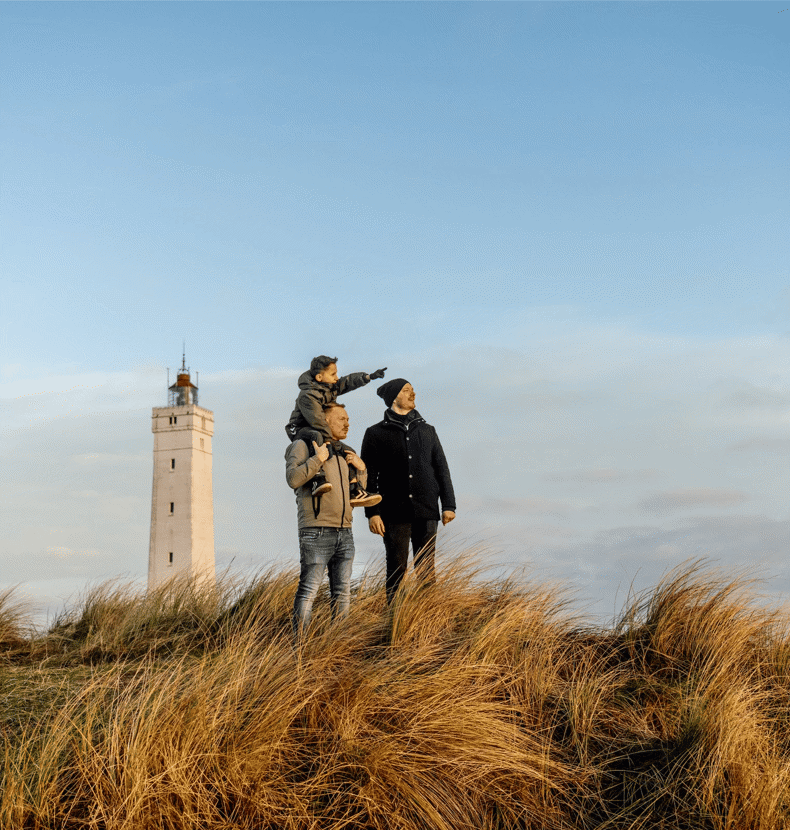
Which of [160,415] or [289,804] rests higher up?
[160,415]

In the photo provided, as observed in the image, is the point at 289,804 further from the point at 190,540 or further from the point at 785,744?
the point at 190,540

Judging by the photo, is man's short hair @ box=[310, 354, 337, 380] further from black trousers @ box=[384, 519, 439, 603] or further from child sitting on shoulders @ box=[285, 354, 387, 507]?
black trousers @ box=[384, 519, 439, 603]

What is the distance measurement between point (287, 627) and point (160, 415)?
34238 mm

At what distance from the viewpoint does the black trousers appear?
22.7 ft

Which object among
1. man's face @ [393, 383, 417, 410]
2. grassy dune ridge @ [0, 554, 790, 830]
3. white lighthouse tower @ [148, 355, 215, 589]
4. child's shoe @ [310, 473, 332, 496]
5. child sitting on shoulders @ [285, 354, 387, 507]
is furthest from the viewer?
white lighthouse tower @ [148, 355, 215, 589]

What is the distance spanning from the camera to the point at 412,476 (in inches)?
272

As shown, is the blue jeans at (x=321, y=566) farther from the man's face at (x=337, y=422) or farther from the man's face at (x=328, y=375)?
the man's face at (x=328, y=375)

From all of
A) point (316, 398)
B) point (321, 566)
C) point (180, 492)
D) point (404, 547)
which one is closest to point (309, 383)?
point (316, 398)

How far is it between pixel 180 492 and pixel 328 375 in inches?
1276

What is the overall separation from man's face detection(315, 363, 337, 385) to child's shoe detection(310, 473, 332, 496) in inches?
30.4

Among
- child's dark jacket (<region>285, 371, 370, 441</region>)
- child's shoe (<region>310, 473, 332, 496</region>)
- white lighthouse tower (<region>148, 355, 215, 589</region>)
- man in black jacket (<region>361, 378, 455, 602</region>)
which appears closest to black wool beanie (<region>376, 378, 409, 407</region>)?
man in black jacket (<region>361, 378, 455, 602</region>)

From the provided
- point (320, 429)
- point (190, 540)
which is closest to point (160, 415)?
point (190, 540)

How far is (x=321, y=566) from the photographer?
6074 mm

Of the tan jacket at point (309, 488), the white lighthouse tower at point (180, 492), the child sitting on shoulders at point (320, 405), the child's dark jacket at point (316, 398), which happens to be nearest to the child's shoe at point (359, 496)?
the child sitting on shoulders at point (320, 405)
